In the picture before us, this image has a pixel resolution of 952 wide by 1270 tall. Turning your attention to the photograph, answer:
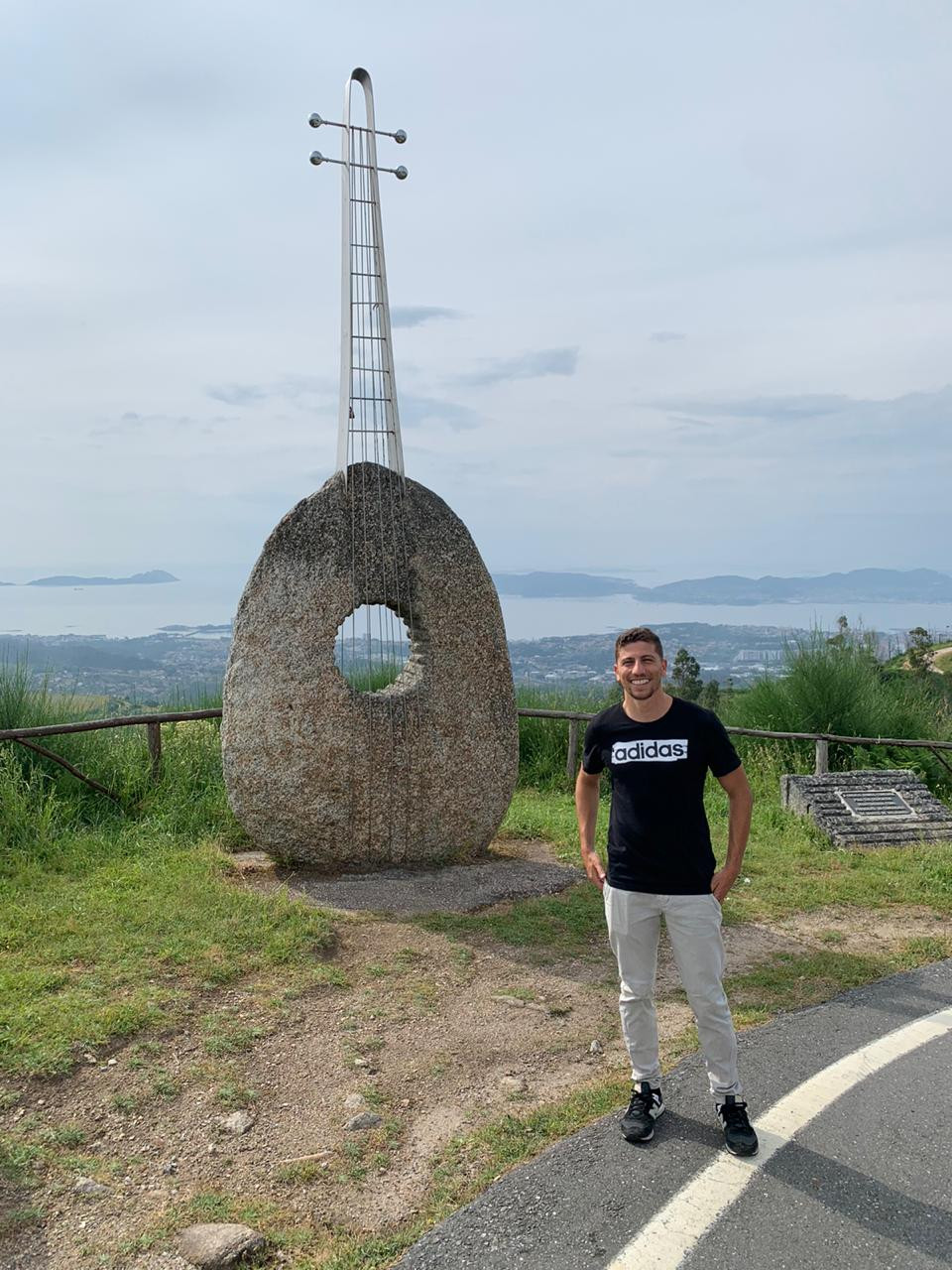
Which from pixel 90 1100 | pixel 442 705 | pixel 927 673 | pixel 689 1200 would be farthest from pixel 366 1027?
pixel 927 673

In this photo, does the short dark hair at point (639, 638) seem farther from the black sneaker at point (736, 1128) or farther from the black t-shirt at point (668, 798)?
the black sneaker at point (736, 1128)

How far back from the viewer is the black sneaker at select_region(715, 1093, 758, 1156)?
3.59 metres

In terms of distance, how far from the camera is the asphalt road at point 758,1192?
3107 millimetres

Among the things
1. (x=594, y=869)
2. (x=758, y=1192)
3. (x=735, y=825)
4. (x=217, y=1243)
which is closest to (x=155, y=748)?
(x=594, y=869)

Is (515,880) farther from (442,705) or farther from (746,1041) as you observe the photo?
(746,1041)

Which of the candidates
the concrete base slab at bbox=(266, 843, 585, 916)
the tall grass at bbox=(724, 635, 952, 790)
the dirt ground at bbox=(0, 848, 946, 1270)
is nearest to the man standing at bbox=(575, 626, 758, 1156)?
the dirt ground at bbox=(0, 848, 946, 1270)

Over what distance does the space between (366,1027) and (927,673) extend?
11.1 m

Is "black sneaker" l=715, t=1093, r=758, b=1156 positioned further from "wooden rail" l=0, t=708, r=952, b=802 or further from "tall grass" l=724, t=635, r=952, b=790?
"tall grass" l=724, t=635, r=952, b=790

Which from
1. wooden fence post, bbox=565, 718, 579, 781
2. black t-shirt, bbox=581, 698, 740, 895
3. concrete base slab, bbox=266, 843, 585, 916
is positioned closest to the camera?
black t-shirt, bbox=581, 698, 740, 895

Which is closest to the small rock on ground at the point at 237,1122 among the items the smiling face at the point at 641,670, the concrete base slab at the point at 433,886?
the smiling face at the point at 641,670

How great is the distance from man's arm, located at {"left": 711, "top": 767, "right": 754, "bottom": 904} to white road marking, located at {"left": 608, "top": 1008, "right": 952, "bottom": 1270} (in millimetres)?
811

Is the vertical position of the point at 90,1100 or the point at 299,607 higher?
the point at 299,607

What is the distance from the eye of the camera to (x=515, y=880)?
23.8ft

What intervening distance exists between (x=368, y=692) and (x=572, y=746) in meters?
3.57
